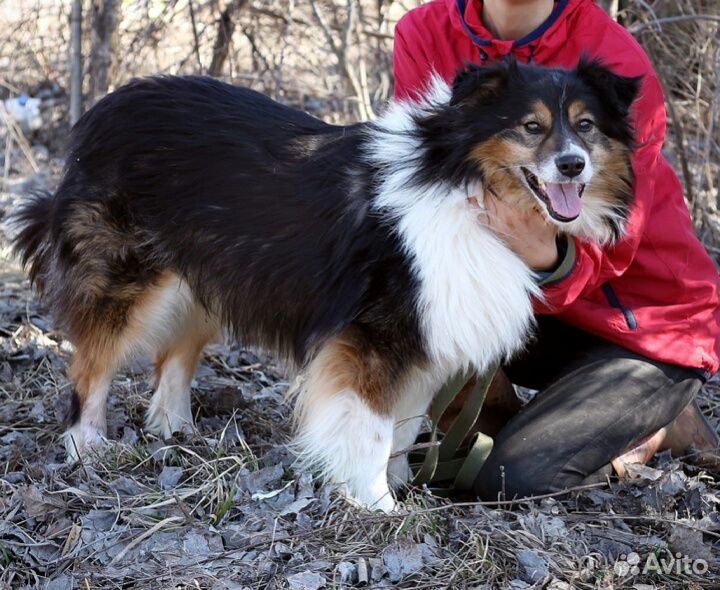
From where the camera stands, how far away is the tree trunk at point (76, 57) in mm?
6203

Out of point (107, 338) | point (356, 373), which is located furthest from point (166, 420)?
point (356, 373)

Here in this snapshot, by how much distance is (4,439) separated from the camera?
374 centimetres

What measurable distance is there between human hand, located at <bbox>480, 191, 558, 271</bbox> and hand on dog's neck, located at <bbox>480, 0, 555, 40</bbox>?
0.69 m

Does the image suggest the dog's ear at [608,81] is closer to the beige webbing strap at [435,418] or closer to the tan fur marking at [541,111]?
the tan fur marking at [541,111]

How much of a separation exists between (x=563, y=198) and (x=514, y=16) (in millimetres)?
769

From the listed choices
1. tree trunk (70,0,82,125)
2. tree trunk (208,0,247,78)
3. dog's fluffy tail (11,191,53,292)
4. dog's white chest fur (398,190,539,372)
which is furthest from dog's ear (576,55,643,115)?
tree trunk (70,0,82,125)

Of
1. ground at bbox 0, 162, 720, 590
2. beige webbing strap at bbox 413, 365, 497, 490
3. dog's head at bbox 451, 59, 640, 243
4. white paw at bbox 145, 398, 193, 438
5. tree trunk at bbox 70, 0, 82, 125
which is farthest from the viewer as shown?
tree trunk at bbox 70, 0, 82, 125

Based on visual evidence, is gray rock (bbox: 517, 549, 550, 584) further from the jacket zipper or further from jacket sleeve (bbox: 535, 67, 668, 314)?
the jacket zipper

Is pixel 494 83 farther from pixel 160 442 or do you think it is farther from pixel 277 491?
pixel 160 442

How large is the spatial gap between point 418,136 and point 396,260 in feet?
1.40

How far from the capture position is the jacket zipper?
354cm

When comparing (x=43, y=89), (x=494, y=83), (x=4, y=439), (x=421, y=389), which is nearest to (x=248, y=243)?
(x=421, y=389)

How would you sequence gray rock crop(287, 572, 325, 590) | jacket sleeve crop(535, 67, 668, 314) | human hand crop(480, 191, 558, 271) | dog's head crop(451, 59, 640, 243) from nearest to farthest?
gray rock crop(287, 572, 325, 590) → dog's head crop(451, 59, 640, 243) → human hand crop(480, 191, 558, 271) → jacket sleeve crop(535, 67, 668, 314)

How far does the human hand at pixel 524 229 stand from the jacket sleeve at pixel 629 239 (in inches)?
2.8
